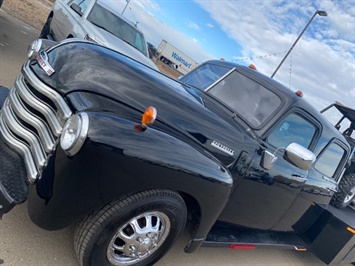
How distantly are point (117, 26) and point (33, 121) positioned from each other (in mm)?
6832

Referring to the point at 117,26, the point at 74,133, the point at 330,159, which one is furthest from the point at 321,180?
the point at 117,26

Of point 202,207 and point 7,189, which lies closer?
point 7,189

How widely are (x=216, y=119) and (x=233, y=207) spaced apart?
37.3 inches

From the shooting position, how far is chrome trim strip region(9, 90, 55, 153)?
253 centimetres

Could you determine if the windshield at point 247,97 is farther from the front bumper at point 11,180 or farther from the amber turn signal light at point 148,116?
the front bumper at point 11,180

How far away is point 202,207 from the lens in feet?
9.78

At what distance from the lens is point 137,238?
8.95 feet

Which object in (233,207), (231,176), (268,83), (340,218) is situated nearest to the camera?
(231,176)

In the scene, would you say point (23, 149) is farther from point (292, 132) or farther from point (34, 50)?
point (292, 132)

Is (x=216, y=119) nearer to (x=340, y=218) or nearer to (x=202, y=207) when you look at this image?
(x=202, y=207)

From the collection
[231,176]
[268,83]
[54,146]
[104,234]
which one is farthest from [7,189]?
[268,83]

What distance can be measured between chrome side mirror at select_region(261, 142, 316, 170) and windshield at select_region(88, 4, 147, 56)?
6329mm

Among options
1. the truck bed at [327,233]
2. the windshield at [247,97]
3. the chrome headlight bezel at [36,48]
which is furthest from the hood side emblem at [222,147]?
the truck bed at [327,233]

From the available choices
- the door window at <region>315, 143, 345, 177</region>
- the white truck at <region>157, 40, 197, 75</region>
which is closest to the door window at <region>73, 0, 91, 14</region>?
the door window at <region>315, 143, 345, 177</region>
